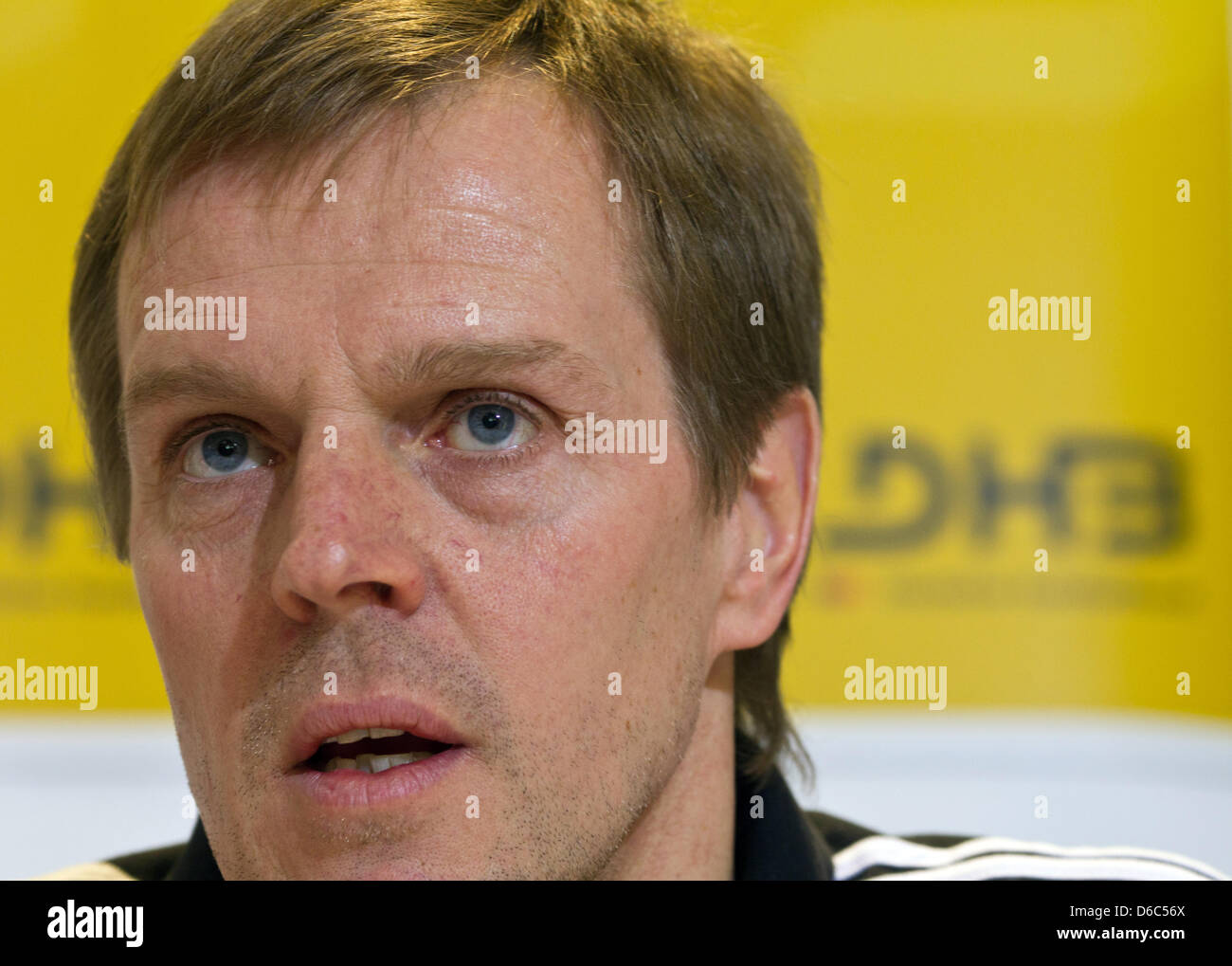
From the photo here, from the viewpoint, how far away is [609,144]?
1358 millimetres

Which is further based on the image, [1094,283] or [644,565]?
[1094,283]

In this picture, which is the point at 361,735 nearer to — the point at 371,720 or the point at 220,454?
the point at 371,720

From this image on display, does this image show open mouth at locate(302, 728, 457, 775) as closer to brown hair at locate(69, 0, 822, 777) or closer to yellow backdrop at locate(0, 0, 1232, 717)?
brown hair at locate(69, 0, 822, 777)

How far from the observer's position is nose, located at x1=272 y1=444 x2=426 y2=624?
3.71 ft

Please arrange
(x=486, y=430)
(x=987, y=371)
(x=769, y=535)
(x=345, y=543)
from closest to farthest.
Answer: (x=345, y=543), (x=486, y=430), (x=769, y=535), (x=987, y=371)

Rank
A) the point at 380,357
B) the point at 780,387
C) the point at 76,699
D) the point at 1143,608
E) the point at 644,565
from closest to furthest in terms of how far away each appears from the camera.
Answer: the point at 380,357
the point at 644,565
the point at 780,387
the point at 1143,608
the point at 76,699

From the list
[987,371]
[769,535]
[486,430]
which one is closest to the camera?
[486,430]

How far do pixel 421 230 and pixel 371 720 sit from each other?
48 cm

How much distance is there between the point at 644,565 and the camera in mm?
1302

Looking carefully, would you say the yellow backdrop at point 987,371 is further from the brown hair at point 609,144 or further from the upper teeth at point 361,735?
the upper teeth at point 361,735

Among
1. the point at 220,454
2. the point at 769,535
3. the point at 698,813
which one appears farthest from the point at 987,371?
the point at 220,454

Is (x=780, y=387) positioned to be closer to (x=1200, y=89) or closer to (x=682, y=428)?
(x=682, y=428)
